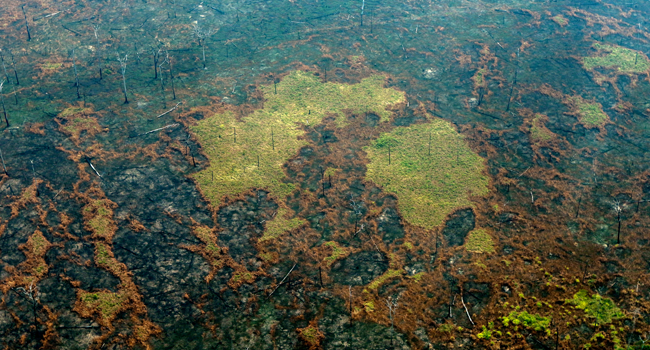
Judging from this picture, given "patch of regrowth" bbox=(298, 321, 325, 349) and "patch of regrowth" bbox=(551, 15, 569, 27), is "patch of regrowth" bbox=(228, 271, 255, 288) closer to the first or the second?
"patch of regrowth" bbox=(298, 321, 325, 349)

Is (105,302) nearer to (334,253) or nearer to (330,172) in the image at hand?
(334,253)

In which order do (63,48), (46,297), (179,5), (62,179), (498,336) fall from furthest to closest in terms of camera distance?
(179,5), (63,48), (62,179), (46,297), (498,336)

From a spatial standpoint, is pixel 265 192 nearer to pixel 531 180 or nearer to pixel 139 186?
pixel 139 186

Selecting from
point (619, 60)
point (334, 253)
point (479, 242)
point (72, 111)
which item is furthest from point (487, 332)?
point (619, 60)

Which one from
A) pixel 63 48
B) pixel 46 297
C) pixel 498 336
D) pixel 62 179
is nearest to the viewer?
pixel 498 336

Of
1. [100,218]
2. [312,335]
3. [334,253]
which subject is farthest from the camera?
[100,218]

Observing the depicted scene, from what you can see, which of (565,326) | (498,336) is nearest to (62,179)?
(498,336)

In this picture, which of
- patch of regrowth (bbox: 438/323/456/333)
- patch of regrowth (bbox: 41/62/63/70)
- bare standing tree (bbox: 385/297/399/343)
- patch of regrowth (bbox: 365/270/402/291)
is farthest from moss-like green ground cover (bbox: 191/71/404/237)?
patch of regrowth (bbox: 41/62/63/70)
